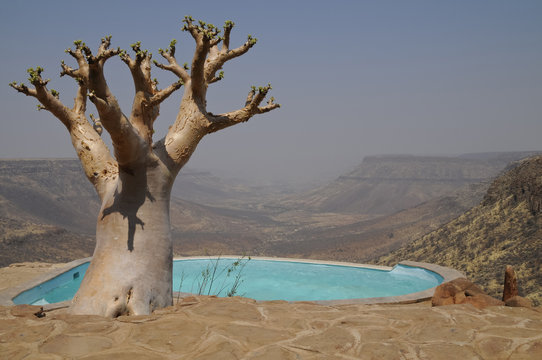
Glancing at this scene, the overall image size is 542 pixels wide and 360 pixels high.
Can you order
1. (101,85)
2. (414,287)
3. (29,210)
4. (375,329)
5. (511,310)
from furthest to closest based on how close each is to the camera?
(29,210) < (414,287) < (101,85) < (511,310) < (375,329)

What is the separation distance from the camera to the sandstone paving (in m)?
2.77

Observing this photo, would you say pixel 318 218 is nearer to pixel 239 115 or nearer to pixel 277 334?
pixel 239 115

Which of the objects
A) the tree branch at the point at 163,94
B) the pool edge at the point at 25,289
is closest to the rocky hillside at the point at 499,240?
the tree branch at the point at 163,94

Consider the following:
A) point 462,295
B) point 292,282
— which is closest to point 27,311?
point 462,295

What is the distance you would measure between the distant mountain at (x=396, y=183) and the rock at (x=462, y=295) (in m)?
63.1

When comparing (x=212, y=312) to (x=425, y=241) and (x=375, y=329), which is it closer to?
(x=375, y=329)

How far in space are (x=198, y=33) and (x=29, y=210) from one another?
45011 mm

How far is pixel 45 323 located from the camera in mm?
3340

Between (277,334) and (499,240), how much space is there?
44.1 feet

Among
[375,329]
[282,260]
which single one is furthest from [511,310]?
[282,260]

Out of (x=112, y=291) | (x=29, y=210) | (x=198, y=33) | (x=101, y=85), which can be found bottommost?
(x=29, y=210)

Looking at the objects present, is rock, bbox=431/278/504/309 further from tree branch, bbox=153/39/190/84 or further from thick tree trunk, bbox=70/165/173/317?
tree branch, bbox=153/39/190/84

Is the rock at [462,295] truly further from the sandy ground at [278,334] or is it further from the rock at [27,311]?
the rock at [27,311]

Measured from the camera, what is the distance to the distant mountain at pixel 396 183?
72.4 metres
